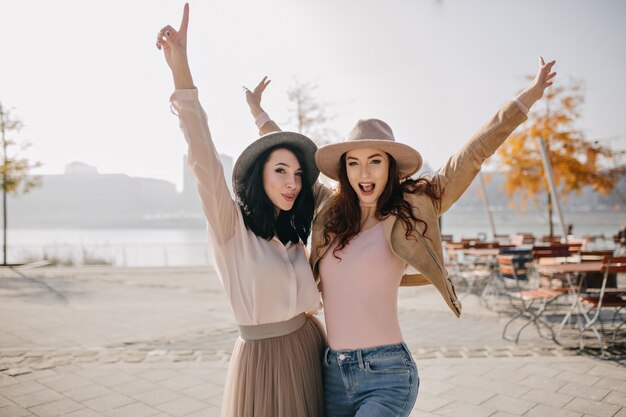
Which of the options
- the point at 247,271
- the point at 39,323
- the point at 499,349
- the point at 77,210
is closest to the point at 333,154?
the point at 247,271

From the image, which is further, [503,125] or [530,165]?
[530,165]

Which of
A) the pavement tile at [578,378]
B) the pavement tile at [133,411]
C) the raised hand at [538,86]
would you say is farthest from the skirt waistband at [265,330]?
the pavement tile at [578,378]

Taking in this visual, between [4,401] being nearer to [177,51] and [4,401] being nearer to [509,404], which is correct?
[177,51]

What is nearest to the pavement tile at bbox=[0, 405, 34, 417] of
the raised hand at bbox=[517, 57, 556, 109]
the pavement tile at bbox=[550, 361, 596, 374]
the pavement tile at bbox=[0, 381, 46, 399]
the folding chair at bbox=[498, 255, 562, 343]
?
the pavement tile at bbox=[0, 381, 46, 399]

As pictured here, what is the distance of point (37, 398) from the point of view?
4059 millimetres

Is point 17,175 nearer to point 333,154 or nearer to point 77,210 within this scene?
point 333,154

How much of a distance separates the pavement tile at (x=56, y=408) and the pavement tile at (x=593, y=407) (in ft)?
12.9

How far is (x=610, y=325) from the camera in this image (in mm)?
6457

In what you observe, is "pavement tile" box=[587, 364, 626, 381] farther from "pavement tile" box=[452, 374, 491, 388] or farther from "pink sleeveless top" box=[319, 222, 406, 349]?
"pink sleeveless top" box=[319, 222, 406, 349]

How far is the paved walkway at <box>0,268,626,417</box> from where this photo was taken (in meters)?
3.83

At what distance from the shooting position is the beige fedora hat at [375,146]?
2109 millimetres

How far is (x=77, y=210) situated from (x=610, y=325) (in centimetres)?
12338

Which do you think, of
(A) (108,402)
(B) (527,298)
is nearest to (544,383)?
(B) (527,298)

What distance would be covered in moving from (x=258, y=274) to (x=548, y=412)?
292cm
